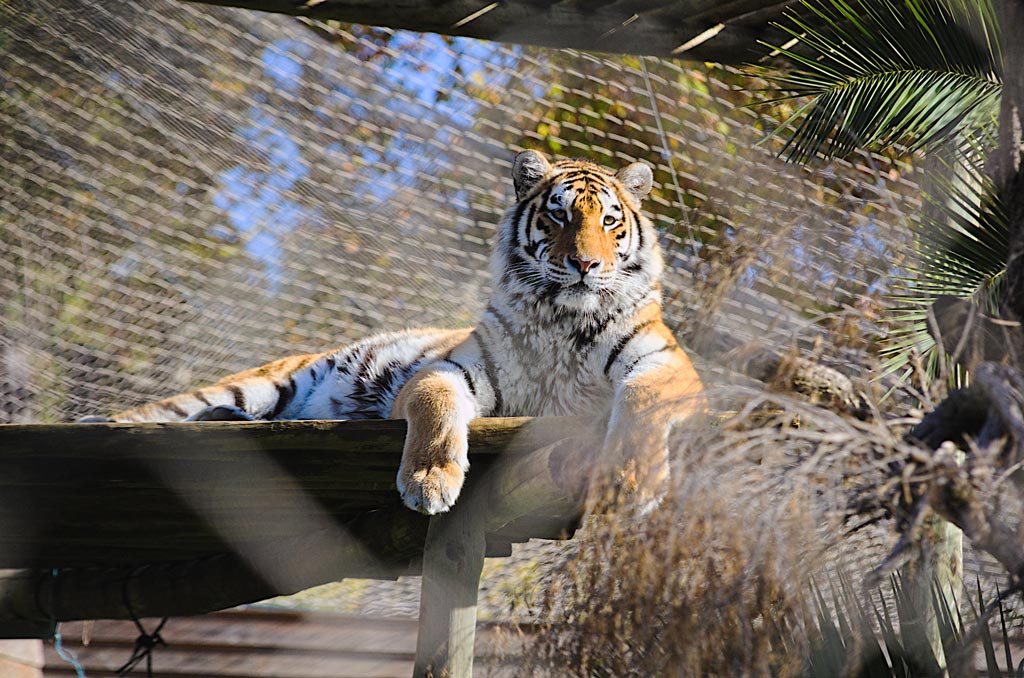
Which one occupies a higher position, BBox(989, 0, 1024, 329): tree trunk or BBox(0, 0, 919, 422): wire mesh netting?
BBox(0, 0, 919, 422): wire mesh netting

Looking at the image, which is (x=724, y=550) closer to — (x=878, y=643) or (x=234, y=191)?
(x=878, y=643)

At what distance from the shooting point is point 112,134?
3166mm

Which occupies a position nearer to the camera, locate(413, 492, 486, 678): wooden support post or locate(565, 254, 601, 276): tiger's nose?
locate(413, 492, 486, 678): wooden support post

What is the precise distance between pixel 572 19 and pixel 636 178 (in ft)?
1.34

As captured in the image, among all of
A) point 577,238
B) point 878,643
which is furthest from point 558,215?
point 878,643

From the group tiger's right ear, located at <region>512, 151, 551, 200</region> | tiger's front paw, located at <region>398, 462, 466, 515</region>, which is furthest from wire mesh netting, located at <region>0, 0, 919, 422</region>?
tiger's front paw, located at <region>398, 462, 466, 515</region>

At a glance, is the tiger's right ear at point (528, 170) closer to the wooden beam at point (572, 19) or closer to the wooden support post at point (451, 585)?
the wooden beam at point (572, 19)

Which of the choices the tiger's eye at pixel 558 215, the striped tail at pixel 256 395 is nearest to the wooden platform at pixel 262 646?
the striped tail at pixel 256 395

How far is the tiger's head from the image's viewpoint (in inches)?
80.0

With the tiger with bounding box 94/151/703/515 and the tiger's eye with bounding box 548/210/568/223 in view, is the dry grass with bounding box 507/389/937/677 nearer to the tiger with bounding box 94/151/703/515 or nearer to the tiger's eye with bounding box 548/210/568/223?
the tiger with bounding box 94/151/703/515

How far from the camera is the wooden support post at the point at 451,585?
182 cm

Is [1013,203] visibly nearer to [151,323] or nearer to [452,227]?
[452,227]

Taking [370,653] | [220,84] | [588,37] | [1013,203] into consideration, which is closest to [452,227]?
[220,84]

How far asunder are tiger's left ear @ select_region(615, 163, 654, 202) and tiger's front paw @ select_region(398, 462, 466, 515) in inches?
35.6
